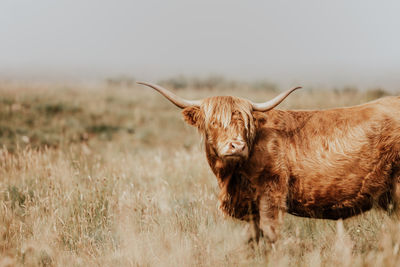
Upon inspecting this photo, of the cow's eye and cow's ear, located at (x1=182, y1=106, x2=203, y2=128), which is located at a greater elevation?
cow's ear, located at (x1=182, y1=106, x2=203, y2=128)

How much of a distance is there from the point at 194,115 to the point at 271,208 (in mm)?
1230

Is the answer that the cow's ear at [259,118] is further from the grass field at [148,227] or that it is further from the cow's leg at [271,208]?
the grass field at [148,227]

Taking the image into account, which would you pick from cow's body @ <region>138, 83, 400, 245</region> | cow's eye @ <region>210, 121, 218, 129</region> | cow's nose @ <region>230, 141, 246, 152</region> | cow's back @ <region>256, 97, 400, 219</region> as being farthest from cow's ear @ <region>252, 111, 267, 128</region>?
cow's nose @ <region>230, 141, 246, 152</region>

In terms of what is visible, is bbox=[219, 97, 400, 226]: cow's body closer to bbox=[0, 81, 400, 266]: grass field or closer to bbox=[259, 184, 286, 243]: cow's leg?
bbox=[259, 184, 286, 243]: cow's leg

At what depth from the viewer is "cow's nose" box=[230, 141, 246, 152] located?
12.9 feet

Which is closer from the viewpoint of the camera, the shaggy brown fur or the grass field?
the grass field

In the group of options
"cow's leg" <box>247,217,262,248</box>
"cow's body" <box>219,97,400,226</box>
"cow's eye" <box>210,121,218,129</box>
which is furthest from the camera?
"cow's leg" <box>247,217,262,248</box>

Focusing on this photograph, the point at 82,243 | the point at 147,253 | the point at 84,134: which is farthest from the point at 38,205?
the point at 84,134

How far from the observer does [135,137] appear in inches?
561

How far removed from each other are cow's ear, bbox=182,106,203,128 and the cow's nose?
0.65m

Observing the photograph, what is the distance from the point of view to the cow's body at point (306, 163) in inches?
173

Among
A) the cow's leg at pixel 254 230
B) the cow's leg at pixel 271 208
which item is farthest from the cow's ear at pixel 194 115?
the cow's leg at pixel 254 230

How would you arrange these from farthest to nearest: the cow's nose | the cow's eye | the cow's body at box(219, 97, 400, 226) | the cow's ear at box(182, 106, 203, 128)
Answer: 1. the cow's ear at box(182, 106, 203, 128)
2. the cow's body at box(219, 97, 400, 226)
3. the cow's eye
4. the cow's nose

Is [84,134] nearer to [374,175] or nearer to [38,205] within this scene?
[38,205]
